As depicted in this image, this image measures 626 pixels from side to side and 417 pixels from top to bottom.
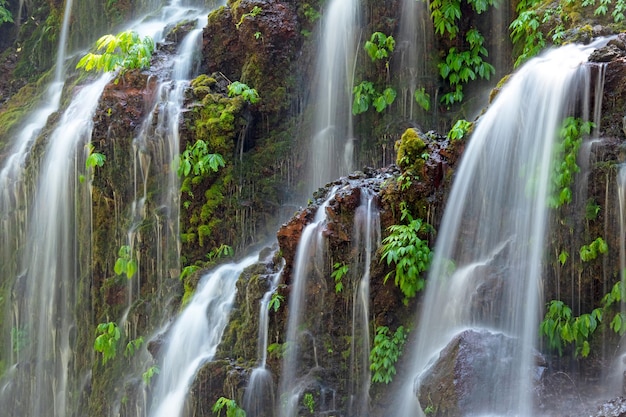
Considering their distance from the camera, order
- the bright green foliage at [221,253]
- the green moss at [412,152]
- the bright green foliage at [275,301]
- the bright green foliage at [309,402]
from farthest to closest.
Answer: the bright green foliage at [221,253]
the bright green foliage at [275,301]
the green moss at [412,152]
the bright green foliage at [309,402]

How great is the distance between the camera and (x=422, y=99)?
933 centimetres

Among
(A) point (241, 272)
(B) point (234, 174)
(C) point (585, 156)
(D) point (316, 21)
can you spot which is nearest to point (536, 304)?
(C) point (585, 156)

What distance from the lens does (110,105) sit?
34.4ft

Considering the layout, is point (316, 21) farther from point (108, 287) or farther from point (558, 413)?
point (558, 413)

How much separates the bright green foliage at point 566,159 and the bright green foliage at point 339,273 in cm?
214

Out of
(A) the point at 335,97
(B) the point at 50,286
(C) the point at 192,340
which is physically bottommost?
(C) the point at 192,340

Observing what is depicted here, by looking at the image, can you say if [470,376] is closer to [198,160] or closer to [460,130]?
[460,130]

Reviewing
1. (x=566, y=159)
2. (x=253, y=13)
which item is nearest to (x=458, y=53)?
(x=253, y=13)

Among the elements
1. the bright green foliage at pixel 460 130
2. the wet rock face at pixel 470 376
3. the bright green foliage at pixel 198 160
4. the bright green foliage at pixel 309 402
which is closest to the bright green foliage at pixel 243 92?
the bright green foliage at pixel 198 160

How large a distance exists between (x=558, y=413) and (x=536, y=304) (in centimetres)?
99

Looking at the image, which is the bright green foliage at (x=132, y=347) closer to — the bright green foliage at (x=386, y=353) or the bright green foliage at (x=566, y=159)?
the bright green foliage at (x=386, y=353)

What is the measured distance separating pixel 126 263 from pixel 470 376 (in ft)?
19.1

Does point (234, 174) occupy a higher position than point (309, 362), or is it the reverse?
point (234, 174)

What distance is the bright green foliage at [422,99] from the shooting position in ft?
30.6
